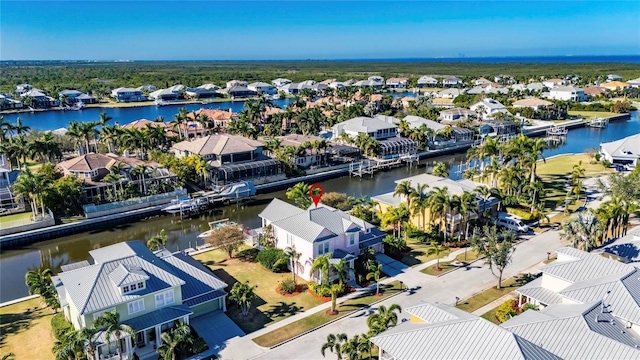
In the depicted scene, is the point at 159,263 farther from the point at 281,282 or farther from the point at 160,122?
the point at 160,122

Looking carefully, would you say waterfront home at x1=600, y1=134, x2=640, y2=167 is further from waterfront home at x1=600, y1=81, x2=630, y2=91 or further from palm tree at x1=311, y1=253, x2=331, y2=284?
waterfront home at x1=600, y1=81, x2=630, y2=91

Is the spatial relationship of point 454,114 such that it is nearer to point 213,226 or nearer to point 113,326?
point 213,226

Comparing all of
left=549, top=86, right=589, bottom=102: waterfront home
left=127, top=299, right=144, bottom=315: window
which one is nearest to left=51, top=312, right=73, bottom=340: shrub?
left=127, top=299, right=144, bottom=315: window

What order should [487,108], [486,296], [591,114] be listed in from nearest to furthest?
[486,296] < [487,108] < [591,114]

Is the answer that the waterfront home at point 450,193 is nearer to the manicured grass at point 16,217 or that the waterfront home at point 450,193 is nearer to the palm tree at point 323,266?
the palm tree at point 323,266

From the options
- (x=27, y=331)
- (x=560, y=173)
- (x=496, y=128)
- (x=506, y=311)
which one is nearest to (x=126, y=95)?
(x=496, y=128)

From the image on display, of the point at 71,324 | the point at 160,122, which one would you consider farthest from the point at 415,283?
the point at 160,122

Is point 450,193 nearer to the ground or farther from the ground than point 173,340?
farther from the ground
